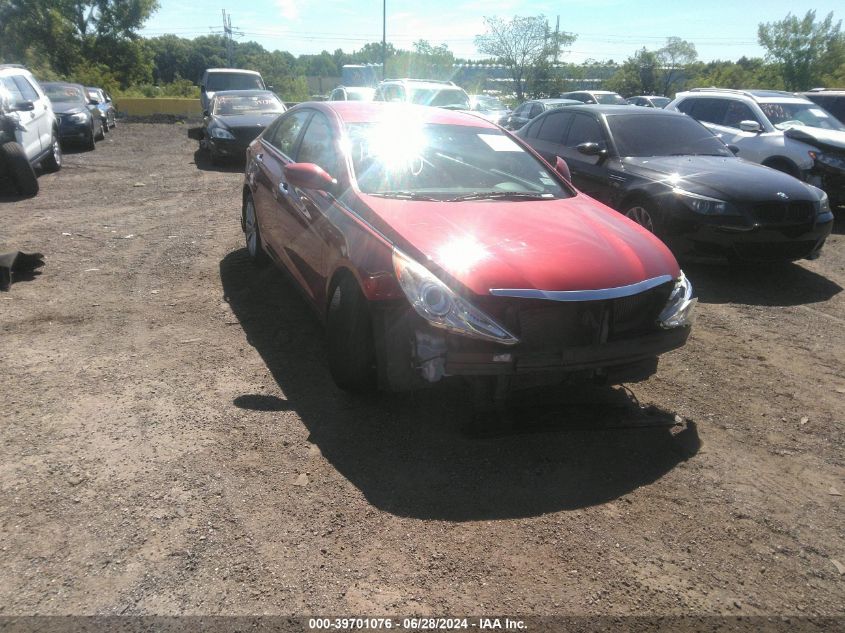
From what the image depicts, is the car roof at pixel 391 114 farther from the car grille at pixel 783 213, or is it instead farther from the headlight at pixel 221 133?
the headlight at pixel 221 133

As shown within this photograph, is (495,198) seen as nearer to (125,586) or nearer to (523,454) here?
(523,454)

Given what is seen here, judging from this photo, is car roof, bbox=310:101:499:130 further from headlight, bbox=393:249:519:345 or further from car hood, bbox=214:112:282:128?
car hood, bbox=214:112:282:128

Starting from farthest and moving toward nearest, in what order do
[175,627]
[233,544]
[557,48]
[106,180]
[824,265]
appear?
[557,48] < [106,180] < [824,265] < [233,544] < [175,627]

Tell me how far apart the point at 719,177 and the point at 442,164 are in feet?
11.0

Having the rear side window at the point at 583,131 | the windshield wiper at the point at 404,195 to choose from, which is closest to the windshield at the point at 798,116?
the rear side window at the point at 583,131

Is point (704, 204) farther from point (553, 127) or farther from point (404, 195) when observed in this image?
point (404, 195)

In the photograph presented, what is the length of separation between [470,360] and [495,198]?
1504 mm

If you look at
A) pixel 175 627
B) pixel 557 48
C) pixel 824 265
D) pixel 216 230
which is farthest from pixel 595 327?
pixel 557 48

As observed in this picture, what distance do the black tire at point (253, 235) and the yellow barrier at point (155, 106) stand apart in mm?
28347

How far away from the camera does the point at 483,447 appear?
338 cm

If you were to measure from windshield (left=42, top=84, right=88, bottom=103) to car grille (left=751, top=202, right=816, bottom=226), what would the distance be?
15.8m

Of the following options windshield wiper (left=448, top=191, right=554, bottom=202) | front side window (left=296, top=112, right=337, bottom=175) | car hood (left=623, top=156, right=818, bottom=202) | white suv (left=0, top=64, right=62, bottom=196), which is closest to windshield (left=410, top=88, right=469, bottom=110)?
white suv (left=0, top=64, right=62, bottom=196)

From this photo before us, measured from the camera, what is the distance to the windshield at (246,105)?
45.2 feet

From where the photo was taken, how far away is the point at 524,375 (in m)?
3.19
